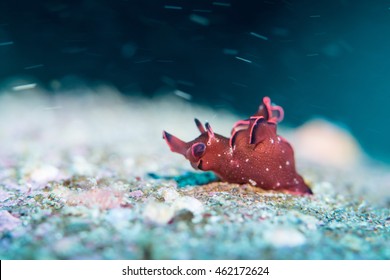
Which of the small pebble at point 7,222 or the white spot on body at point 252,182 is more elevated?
the white spot on body at point 252,182

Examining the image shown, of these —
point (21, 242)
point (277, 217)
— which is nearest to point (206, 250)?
point (277, 217)

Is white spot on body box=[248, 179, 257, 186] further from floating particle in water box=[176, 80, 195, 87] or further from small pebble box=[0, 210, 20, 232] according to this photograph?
floating particle in water box=[176, 80, 195, 87]

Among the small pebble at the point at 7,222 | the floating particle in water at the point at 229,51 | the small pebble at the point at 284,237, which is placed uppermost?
the floating particle in water at the point at 229,51

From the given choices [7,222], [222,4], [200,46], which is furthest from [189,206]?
[200,46]

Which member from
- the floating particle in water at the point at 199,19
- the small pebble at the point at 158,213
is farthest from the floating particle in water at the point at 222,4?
the small pebble at the point at 158,213

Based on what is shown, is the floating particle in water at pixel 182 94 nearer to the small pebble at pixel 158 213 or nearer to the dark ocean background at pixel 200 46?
the dark ocean background at pixel 200 46
